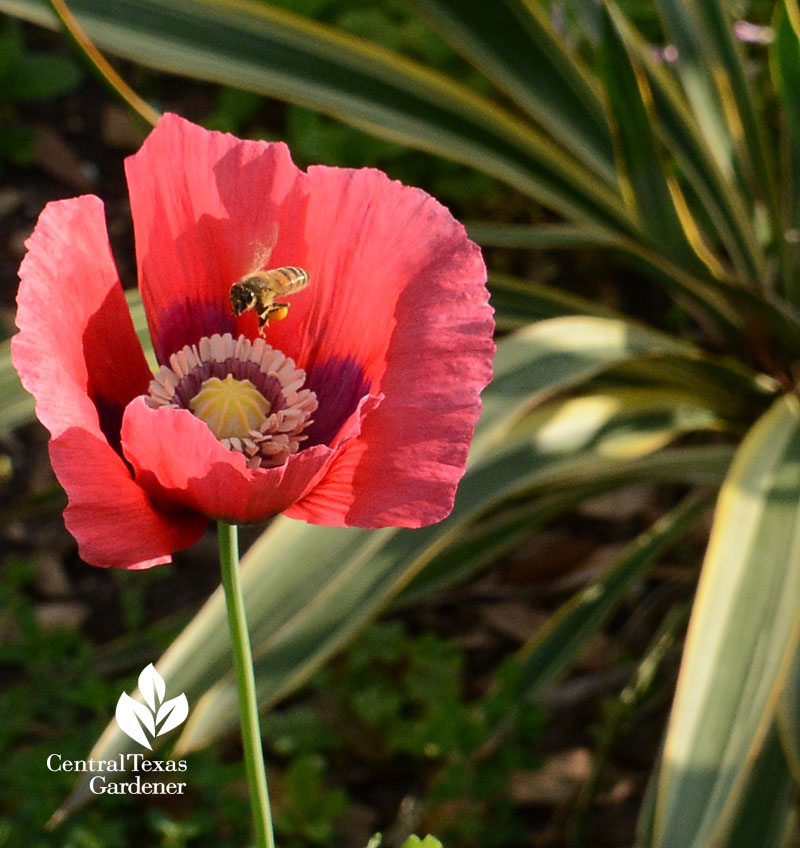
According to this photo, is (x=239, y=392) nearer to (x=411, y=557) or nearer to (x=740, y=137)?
(x=411, y=557)

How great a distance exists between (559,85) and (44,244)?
1.10 meters

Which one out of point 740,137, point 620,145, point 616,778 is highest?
point 740,137

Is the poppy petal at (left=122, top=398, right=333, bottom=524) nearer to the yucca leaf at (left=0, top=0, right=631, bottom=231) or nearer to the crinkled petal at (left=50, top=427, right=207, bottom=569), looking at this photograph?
the crinkled petal at (left=50, top=427, right=207, bottom=569)

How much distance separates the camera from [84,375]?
47 cm

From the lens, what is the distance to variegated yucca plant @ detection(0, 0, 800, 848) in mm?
931

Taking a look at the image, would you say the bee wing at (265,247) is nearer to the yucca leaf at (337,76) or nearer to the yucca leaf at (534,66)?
the yucca leaf at (337,76)

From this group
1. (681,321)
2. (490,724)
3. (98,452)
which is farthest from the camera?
(681,321)

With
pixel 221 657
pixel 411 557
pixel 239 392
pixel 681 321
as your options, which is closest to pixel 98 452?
pixel 239 392

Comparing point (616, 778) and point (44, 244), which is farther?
point (616, 778)

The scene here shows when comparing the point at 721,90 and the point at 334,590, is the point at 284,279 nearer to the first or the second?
the point at 334,590

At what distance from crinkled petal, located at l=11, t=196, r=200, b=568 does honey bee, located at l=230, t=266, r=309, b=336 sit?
0.17ft

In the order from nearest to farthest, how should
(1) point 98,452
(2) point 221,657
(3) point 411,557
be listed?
(1) point 98,452 < (2) point 221,657 < (3) point 411,557

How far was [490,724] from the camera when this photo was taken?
1.23 metres

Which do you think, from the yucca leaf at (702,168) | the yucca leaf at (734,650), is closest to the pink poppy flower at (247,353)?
the yucca leaf at (734,650)
